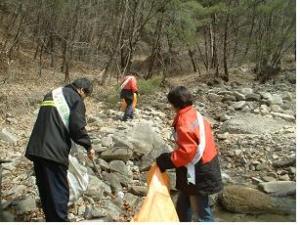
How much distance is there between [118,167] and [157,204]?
3.48 m

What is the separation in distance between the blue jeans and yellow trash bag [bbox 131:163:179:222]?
0.41ft

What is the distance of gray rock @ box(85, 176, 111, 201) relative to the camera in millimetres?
5889

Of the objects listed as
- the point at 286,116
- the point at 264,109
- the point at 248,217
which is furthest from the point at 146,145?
the point at 264,109

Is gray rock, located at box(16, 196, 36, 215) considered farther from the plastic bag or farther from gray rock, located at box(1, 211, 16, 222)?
the plastic bag

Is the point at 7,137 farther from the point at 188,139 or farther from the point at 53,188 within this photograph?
the point at 188,139

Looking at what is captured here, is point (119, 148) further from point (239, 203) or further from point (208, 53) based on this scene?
point (208, 53)

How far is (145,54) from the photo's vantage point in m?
29.3

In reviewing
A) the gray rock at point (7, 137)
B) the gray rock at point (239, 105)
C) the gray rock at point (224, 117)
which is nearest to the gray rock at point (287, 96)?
the gray rock at point (239, 105)

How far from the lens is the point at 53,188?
411 centimetres

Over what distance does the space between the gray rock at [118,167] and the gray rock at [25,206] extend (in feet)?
6.23

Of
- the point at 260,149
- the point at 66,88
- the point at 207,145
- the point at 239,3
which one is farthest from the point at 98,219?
the point at 239,3

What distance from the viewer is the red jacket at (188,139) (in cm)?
357

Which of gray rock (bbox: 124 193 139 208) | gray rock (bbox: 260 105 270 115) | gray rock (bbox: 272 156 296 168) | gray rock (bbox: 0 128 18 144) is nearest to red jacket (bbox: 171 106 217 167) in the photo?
gray rock (bbox: 124 193 139 208)

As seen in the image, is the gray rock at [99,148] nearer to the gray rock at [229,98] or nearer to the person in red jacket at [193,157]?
the person in red jacket at [193,157]
